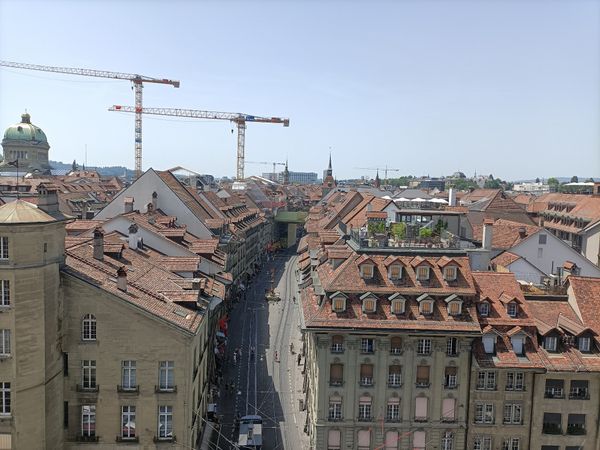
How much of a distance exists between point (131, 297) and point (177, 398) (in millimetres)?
8523

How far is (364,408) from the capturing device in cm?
5256

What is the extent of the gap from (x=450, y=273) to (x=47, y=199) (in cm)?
3428

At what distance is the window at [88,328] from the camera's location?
151 ft

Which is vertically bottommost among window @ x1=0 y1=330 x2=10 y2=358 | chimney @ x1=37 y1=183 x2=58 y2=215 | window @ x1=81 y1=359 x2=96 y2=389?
window @ x1=81 y1=359 x2=96 y2=389

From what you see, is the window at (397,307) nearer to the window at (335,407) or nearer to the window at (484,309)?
the window at (484,309)

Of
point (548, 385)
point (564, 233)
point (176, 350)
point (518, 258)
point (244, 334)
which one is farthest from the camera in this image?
point (564, 233)

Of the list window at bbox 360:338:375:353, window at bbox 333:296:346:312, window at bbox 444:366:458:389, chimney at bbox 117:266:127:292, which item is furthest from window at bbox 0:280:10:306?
window at bbox 444:366:458:389

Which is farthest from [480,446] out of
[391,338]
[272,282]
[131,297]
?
[272,282]

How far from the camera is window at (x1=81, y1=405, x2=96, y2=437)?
46719 mm

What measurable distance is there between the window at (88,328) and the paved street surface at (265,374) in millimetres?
17795

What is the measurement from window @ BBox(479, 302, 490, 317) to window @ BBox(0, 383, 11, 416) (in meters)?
38.9

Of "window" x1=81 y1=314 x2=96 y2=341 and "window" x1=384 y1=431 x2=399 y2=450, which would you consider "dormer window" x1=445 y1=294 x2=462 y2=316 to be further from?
"window" x1=81 y1=314 x2=96 y2=341

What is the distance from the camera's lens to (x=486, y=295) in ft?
185

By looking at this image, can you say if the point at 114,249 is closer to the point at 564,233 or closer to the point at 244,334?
the point at 244,334
